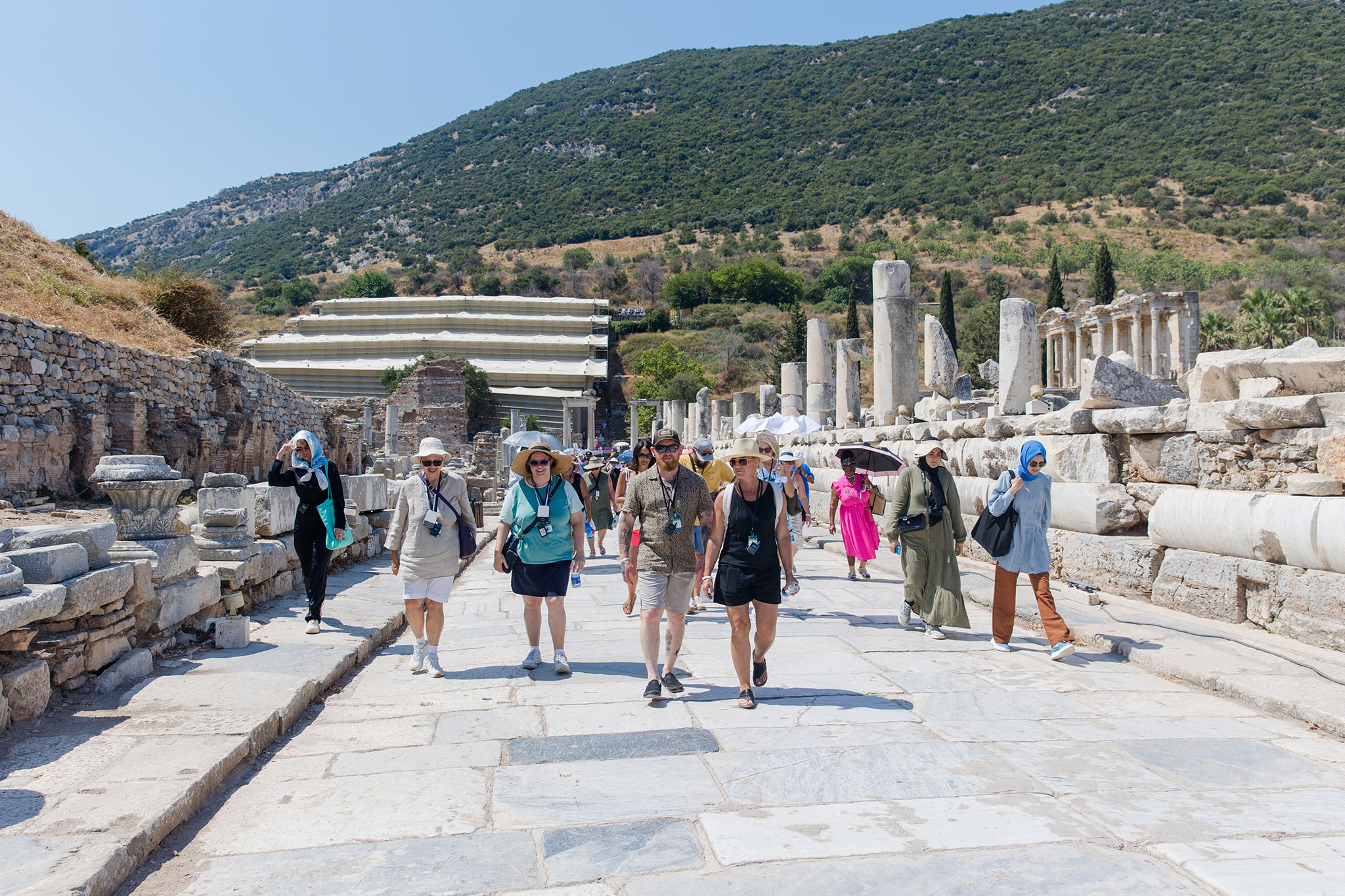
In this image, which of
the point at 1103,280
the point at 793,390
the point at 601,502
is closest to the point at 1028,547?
the point at 601,502

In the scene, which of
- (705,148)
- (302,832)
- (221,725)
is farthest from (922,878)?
(705,148)

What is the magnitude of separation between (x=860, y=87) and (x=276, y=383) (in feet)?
389

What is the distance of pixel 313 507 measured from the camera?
7.30 meters

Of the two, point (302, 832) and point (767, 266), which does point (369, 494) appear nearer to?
point (302, 832)

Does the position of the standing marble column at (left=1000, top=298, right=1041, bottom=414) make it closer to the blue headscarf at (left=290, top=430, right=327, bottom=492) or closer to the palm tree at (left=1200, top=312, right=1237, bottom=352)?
the blue headscarf at (left=290, top=430, right=327, bottom=492)

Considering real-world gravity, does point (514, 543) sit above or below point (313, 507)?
below

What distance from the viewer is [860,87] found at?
12306 cm

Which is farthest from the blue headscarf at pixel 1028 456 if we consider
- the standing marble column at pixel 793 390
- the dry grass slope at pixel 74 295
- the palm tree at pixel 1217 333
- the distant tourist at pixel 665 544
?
the palm tree at pixel 1217 333

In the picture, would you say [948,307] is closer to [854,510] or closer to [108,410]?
[854,510]

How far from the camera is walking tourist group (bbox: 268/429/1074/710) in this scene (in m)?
5.29

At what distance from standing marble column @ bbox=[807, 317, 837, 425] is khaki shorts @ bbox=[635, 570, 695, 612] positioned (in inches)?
677

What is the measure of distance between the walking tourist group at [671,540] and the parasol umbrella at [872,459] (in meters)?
1.26

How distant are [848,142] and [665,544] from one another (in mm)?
119071

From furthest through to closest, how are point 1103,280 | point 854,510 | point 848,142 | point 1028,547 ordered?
1. point 848,142
2. point 1103,280
3. point 854,510
4. point 1028,547
